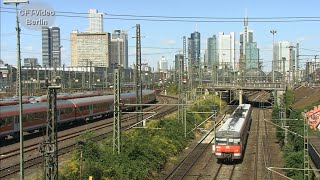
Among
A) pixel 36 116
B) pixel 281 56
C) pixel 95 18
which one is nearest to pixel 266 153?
pixel 95 18

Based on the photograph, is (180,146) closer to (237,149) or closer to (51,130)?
(237,149)

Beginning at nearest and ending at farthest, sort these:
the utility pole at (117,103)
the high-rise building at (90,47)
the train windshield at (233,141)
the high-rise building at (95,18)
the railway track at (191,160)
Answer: the utility pole at (117,103), the railway track at (191,160), the train windshield at (233,141), the high-rise building at (95,18), the high-rise building at (90,47)

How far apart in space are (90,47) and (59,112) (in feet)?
161

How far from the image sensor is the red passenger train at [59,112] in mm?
33228

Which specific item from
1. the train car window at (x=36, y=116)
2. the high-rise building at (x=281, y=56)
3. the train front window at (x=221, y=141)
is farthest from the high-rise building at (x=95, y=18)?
the high-rise building at (x=281, y=56)

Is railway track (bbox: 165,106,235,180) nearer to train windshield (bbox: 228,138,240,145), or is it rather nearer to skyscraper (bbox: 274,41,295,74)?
train windshield (bbox: 228,138,240,145)

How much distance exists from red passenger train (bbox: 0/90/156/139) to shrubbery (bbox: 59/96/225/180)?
8.75 meters

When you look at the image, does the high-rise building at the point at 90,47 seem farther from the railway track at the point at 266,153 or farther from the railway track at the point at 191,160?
the railway track at the point at 266,153

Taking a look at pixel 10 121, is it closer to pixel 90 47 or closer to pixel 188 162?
pixel 188 162

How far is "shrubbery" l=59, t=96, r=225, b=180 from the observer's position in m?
22.5

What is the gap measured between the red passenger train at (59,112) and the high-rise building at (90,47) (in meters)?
20.3

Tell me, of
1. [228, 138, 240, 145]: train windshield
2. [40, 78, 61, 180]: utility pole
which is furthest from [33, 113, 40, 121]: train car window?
[40, 78, 61, 180]: utility pole

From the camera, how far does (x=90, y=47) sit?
3546 inches

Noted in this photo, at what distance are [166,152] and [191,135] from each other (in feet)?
39.1
